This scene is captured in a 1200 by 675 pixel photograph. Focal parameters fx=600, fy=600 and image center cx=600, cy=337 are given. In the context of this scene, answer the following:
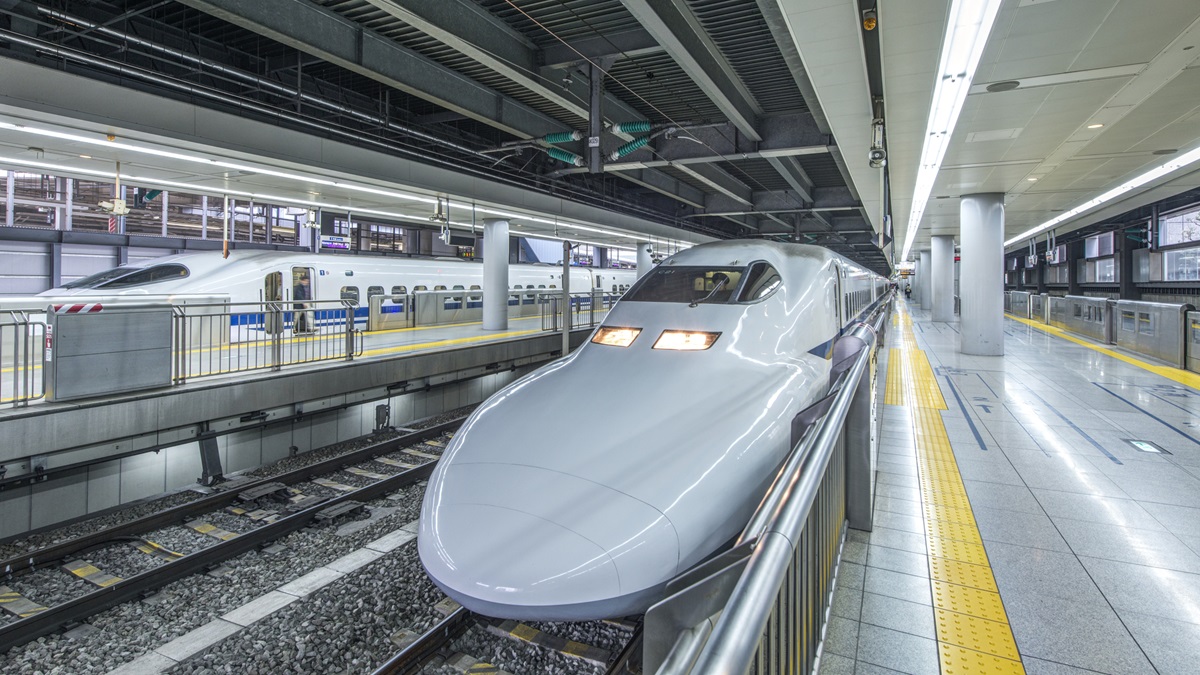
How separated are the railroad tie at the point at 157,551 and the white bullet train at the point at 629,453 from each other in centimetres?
353

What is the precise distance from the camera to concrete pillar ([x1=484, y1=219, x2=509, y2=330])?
635 inches

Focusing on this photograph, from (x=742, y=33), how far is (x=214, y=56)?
7327 mm

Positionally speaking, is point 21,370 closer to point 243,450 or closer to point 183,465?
point 183,465

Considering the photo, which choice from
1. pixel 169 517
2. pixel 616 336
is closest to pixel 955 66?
pixel 616 336

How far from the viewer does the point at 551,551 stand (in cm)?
272

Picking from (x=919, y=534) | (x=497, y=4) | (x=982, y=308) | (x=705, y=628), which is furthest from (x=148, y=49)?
(x=982, y=308)

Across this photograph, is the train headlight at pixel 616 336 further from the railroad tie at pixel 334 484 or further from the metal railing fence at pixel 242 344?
the metal railing fence at pixel 242 344

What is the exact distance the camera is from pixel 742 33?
7.73 metres

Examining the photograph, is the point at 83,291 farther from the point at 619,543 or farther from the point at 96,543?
the point at 619,543

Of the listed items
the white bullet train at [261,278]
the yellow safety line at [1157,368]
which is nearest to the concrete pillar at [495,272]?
the white bullet train at [261,278]

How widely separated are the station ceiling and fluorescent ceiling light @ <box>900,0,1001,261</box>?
0.53 ft

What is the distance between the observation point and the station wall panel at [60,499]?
621 centimetres

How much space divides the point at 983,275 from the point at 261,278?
54.7 ft

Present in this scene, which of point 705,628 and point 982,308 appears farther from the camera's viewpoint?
point 982,308
